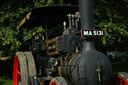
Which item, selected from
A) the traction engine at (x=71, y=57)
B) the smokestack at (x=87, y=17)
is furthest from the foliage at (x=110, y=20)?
the smokestack at (x=87, y=17)

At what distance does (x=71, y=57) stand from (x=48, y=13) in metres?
1.95

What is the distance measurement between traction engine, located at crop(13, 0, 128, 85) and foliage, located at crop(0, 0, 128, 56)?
2.86m

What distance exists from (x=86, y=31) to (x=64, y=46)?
2.29 feet

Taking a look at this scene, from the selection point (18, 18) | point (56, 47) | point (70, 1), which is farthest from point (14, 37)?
point (56, 47)

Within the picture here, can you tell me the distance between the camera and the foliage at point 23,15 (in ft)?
29.4

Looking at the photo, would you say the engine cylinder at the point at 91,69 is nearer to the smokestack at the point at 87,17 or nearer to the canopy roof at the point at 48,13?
the smokestack at the point at 87,17

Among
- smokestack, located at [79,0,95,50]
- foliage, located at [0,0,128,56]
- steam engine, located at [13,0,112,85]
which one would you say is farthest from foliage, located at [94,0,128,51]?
smokestack, located at [79,0,95,50]

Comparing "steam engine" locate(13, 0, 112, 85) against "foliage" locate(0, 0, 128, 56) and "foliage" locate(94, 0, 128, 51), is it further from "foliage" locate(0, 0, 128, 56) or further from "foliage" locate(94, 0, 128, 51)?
"foliage" locate(94, 0, 128, 51)

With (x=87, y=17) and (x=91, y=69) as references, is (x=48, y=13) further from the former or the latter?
(x=91, y=69)

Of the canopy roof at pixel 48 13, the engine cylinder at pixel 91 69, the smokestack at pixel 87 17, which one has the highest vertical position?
the canopy roof at pixel 48 13

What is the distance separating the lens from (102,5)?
977 cm

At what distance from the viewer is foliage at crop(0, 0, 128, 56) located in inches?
352

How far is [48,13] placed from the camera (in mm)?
5906

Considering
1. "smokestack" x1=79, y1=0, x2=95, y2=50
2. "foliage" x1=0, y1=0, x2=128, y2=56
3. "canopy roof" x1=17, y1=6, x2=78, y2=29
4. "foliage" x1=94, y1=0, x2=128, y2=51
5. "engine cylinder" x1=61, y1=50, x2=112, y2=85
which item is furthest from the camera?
"foliage" x1=94, y1=0, x2=128, y2=51
